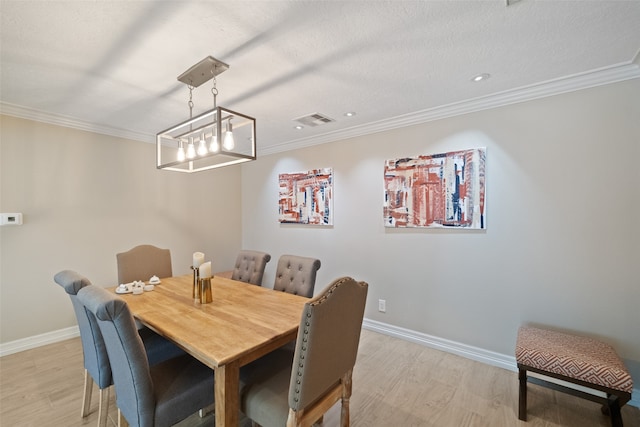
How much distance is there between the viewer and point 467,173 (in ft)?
8.66

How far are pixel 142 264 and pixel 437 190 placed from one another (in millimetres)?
3059

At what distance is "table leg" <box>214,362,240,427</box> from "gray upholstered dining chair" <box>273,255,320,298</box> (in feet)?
3.43

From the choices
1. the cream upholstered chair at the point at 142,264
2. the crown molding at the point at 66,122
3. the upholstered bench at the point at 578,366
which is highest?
the crown molding at the point at 66,122

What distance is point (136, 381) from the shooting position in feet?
4.12

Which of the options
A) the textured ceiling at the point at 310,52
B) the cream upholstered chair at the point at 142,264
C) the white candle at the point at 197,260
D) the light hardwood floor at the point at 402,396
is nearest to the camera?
the textured ceiling at the point at 310,52

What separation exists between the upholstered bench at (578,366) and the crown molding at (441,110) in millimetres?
1942

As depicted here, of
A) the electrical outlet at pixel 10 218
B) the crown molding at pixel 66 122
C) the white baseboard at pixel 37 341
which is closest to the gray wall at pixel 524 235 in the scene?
the crown molding at pixel 66 122

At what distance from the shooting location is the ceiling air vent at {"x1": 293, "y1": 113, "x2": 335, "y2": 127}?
3.02m

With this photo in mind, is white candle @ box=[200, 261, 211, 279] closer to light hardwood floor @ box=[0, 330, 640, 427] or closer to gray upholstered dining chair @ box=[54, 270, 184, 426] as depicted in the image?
gray upholstered dining chair @ box=[54, 270, 184, 426]

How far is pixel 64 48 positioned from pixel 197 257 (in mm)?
1602

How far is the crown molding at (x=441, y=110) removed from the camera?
2070 millimetres

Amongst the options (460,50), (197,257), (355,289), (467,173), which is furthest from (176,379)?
(467,173)

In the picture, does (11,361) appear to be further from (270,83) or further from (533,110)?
(533,110)

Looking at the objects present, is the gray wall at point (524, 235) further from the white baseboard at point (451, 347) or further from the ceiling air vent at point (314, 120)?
the ceiling air vent at point (314, 120)
